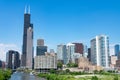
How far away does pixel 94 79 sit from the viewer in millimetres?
120312

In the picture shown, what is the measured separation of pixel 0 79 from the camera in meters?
120

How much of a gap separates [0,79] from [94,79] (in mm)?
38242
